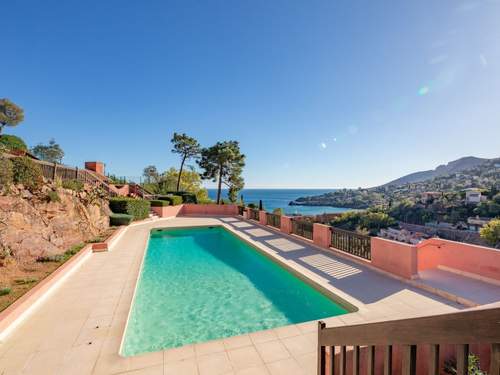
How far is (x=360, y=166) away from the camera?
41.1 m

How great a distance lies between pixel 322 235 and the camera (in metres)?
8.25

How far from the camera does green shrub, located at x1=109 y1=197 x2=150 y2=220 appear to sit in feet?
48.0

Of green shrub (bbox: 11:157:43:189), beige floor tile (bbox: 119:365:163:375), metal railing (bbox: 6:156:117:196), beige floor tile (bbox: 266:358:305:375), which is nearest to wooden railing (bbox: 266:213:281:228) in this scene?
beige floor tile (bbox: 266:358:305:375)

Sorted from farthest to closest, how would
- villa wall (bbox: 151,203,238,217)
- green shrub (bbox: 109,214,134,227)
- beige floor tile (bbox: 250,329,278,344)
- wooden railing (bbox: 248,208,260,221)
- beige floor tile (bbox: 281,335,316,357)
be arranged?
villa wall (bbox: 151,203,238,217) < wooden railing (bbox: 248,208,260,221) < green shrub (bbox: 109,214,134,227) < beige floor tile (bbox: 250,329,278,344) < beige floor tile (bbox: 281,335,316,357)

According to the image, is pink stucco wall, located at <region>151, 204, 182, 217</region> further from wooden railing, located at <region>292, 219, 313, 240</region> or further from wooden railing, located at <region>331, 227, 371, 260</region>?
wooden railing, located at <region>331, 227, 371, 260</region>

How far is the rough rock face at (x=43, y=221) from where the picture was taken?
6.11 m

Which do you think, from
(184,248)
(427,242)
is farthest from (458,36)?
(184,248)

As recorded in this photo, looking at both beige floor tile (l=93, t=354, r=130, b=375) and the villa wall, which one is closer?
beige floor tile (l=93, t=354, r=130, b=375)

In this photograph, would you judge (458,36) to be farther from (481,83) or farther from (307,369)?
(307,369)

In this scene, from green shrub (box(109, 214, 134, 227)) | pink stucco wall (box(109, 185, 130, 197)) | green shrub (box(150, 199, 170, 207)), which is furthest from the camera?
pink stucco wall (box(109, 185, 130, 197))

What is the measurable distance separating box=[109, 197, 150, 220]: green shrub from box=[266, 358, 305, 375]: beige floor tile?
14.7 meters

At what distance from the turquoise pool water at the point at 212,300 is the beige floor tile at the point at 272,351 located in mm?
1013

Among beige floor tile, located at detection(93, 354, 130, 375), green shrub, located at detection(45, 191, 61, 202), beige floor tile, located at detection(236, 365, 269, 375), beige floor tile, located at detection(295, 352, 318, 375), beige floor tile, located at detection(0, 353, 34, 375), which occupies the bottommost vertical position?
beige floor tile, located at detection(0, 353, 34, 375)

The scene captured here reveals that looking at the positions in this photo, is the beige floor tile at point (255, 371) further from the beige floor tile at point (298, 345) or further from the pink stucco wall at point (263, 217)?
the pink stucco wall at point (263, 217)
